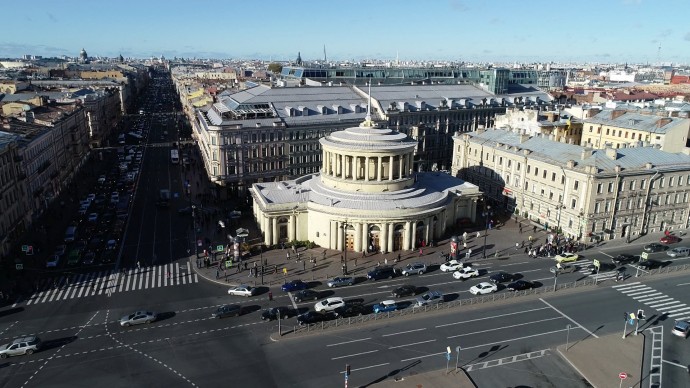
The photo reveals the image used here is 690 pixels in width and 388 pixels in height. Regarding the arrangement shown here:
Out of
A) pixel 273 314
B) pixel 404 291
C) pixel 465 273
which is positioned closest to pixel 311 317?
pixel 273 314

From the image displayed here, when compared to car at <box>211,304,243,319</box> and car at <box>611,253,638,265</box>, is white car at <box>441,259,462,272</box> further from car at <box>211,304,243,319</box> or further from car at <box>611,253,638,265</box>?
car at <box>211,304,243,319</box>

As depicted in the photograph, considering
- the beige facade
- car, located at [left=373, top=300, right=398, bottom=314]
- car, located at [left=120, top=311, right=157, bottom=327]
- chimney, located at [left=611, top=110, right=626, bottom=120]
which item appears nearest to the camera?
car, located at [left=120, top=311, right=157, bottom=327]

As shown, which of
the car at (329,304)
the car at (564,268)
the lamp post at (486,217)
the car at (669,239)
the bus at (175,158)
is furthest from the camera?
the bus at (175,158)

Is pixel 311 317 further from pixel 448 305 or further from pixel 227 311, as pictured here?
pixel 448 305

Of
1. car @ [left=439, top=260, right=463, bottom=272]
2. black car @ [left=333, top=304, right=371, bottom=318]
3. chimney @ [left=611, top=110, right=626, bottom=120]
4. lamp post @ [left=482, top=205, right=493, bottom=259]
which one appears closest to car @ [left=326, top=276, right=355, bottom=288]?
black car @ [left=333, top=304, right=371, bottom=318]

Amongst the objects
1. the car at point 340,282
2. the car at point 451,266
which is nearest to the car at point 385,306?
the car at point 340,282

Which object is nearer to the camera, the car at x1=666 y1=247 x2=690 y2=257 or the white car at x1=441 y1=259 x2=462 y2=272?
the white car at x1=441 y1=259 x2=462 y2=272

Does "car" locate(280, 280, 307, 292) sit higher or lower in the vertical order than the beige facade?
lower

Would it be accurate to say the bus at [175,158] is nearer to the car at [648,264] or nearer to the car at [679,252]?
the car at [648,264]
